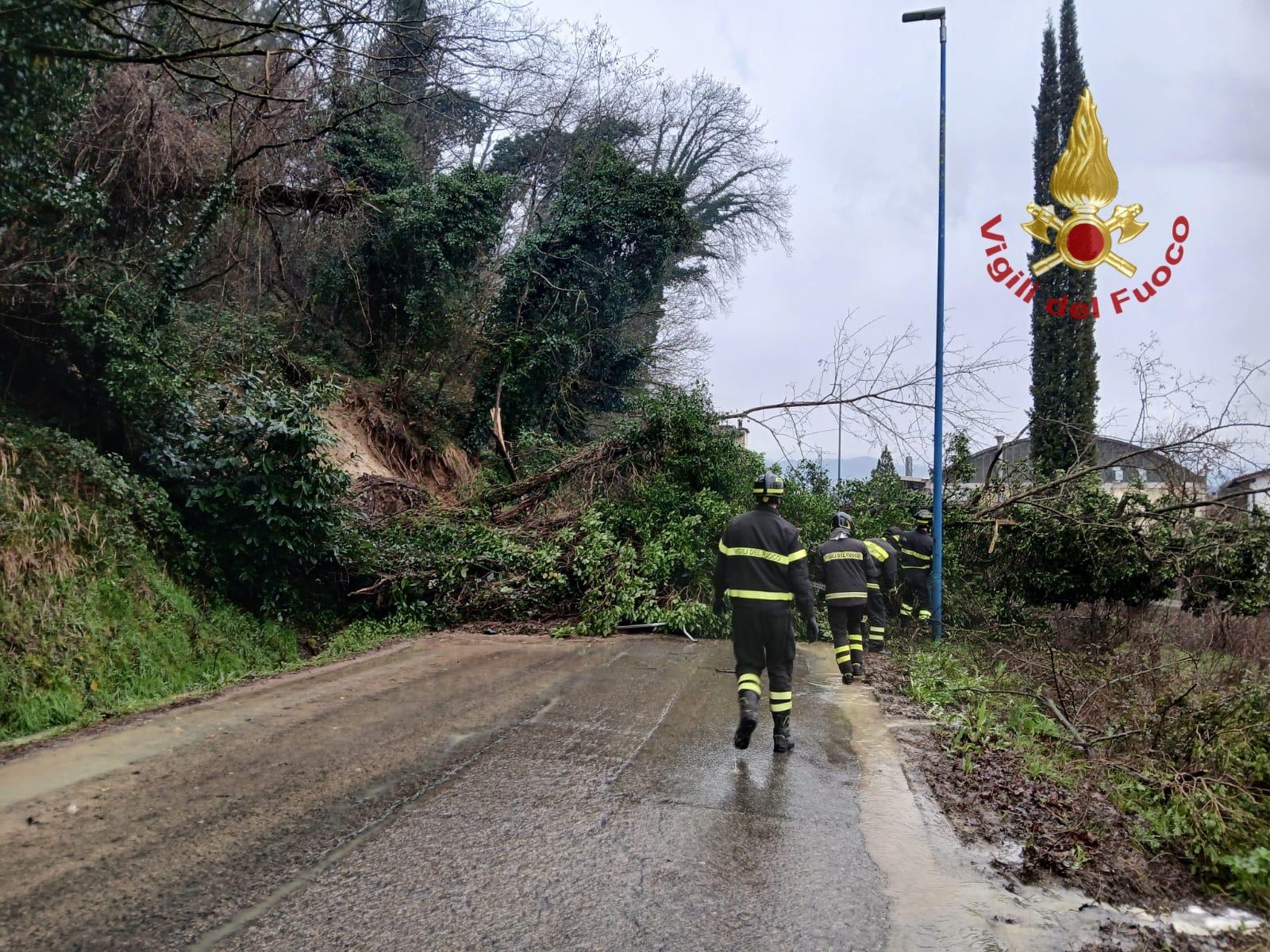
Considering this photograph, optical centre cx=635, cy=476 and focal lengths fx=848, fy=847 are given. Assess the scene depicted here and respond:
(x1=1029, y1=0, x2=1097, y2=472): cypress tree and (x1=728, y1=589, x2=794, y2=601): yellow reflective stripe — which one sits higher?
(x1=1029, y1=0, x2=1097, y2=472): cypress tree

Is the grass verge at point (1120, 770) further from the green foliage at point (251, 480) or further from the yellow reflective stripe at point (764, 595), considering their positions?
the green foliage at point (251, 480)

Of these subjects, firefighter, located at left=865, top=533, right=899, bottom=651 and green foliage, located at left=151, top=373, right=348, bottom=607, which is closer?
green foliage, located at left=151, top=373, right=348, bottom=607

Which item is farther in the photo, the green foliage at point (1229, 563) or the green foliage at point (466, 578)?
the green foliage at point (466, 578)

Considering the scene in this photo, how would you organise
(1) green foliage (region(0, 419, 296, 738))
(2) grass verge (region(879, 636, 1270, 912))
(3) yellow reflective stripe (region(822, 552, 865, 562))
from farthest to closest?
(3) yellow reflective stripe (region(822, 552, 865, 562)) → (1) green foliage (region(0, 419, 296, 738)) → (2) grass verge (region(879, 636, 1270, 912))

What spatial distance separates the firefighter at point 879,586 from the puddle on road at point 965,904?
5516 millimetres

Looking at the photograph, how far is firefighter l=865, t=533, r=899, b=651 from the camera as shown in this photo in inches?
413

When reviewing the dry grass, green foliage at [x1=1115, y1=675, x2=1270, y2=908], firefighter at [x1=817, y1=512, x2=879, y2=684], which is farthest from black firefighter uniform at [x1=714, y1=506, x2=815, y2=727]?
the dry grass

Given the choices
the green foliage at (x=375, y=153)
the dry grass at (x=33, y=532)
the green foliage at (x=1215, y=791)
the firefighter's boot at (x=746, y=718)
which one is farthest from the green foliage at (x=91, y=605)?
the green foliage at (x=375, y=153)

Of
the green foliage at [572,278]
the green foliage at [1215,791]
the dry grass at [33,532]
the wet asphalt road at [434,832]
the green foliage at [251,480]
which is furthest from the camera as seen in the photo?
the green foliage at [572,278]

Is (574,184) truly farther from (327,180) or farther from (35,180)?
(35,180)

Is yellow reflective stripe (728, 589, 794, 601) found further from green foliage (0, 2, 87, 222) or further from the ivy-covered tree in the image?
the ivy-covered tree

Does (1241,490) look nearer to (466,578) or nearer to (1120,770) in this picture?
(1120,770)

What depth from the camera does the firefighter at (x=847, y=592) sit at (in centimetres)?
913

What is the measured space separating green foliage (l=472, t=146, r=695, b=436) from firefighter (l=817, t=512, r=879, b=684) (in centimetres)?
1015
